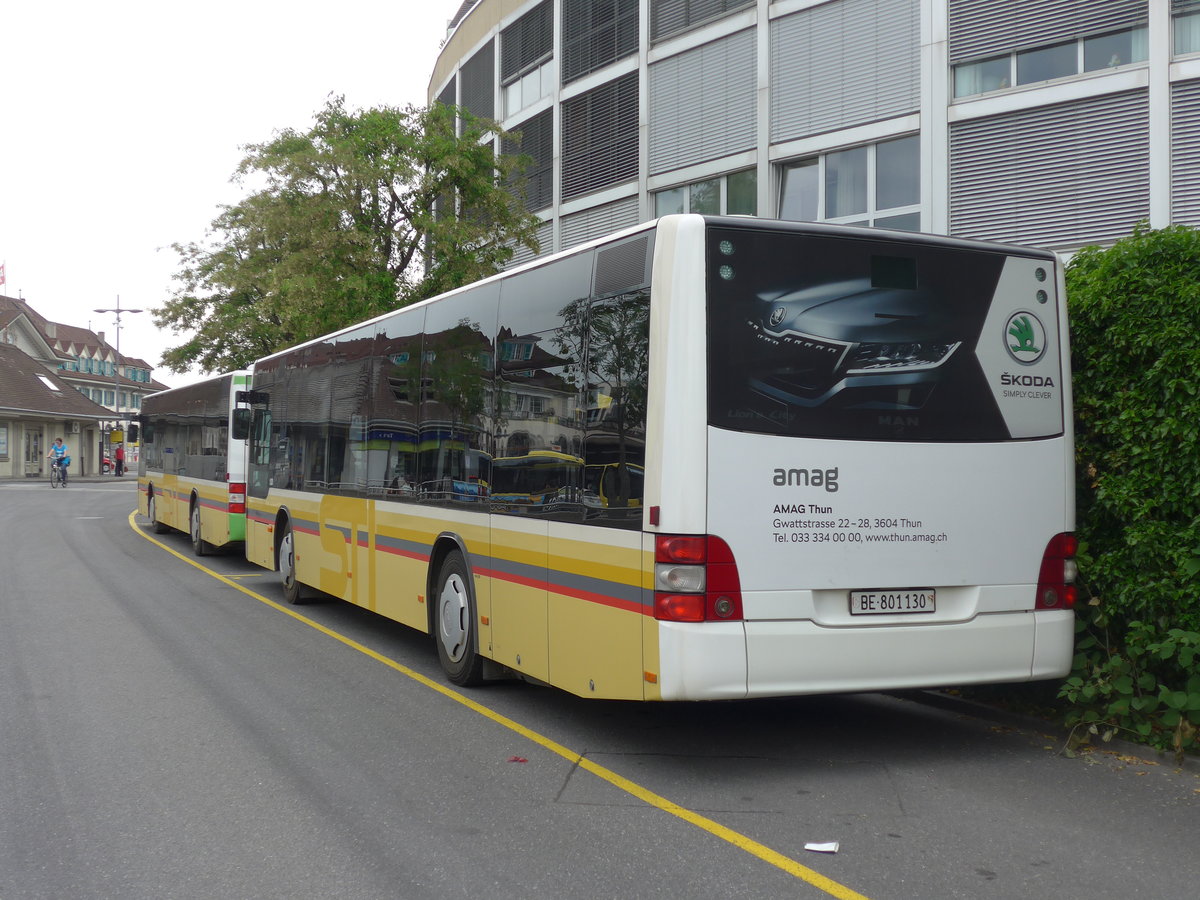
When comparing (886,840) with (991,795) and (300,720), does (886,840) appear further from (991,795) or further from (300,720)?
(300,720)

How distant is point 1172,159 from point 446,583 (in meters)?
12.7

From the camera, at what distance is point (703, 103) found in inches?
893

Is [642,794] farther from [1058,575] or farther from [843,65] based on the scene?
[843,65]

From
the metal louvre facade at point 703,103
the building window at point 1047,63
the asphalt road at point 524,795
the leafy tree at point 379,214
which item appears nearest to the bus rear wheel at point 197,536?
the leafy tree at point 379,214

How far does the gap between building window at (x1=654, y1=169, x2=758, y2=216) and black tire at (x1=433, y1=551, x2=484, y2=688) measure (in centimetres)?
1355

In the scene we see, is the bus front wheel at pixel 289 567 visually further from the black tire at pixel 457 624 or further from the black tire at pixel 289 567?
the black tire at pixel 457 624

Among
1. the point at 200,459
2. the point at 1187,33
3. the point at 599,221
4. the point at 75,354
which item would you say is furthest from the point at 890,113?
the point at 75,354

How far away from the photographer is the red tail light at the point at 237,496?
17.8 meters

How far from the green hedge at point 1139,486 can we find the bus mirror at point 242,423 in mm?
11234

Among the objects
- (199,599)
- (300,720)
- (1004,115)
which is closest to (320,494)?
(199,599)

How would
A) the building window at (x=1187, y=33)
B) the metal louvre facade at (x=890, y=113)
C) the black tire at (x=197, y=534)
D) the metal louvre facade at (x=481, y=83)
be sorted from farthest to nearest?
the metal louvre facade at (x=481, y=83) < the black tire at (x=197, y=534) < the metal louvre facade at (x=890, y=113) < the building window at (x=1187, y=33)

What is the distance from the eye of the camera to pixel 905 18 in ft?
62.3

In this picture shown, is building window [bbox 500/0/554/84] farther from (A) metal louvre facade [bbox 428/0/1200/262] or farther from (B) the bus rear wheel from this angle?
(B) the bus rear wheel

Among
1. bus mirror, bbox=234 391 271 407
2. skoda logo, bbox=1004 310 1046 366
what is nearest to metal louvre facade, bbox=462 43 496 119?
bus mirror, bbox=234 391 271 407
